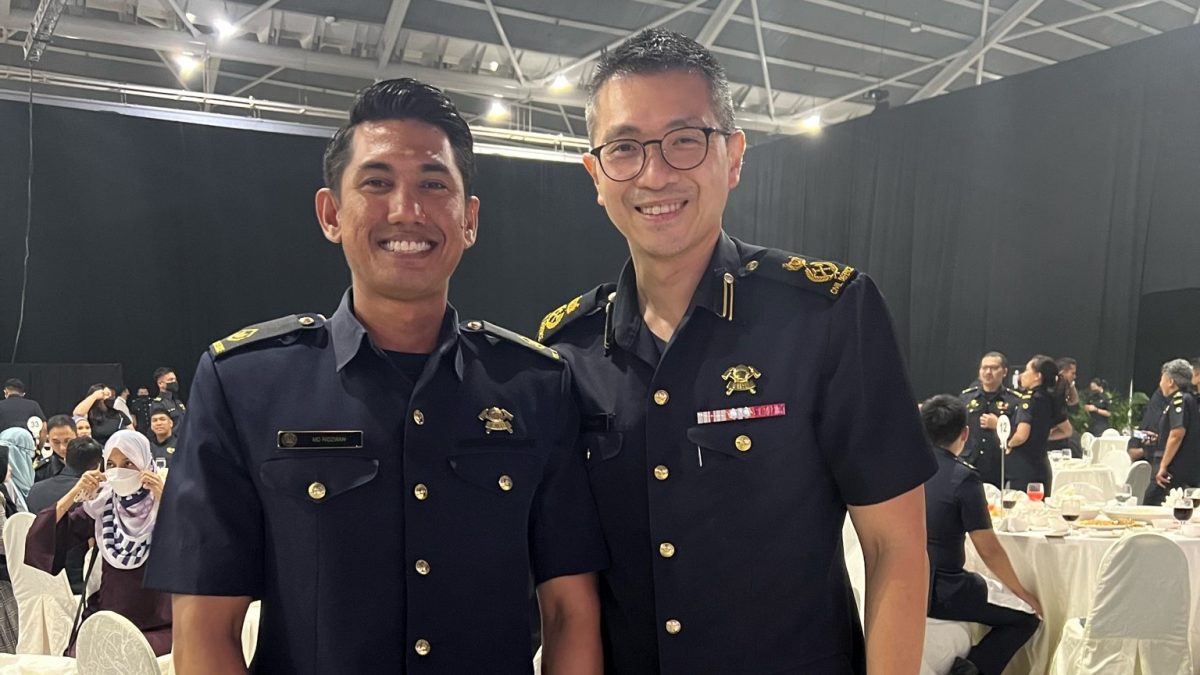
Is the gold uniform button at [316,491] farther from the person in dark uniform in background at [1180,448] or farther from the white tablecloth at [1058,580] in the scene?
the person in dark uniform in background at [1180,448]

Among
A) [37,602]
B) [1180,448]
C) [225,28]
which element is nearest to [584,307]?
[37,602]

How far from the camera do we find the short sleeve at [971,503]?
11.7 ft

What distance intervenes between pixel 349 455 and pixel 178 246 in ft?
34.8

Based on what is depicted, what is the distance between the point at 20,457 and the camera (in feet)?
21.3

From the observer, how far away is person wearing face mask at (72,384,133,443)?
8.17 metres

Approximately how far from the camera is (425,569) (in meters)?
1.27

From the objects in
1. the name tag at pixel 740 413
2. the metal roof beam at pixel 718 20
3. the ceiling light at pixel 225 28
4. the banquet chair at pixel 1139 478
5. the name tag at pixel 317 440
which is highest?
the metal roof beam at pixel 718 20

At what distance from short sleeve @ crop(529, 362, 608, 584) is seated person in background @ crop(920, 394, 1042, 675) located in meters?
2.48

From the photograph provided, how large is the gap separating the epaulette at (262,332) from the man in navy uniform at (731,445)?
1.51 feet

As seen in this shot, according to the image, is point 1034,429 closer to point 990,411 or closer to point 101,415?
point 990,411

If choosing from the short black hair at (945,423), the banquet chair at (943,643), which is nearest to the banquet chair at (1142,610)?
the banquet chair at (943,643)

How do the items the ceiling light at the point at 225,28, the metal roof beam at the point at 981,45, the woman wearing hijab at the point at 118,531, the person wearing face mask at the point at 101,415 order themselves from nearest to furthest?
1. the woman wearing hijab at the point at 118,531
2. the person wearing face mask at the point at 101,415
3. the ceiling light at the point at 225,28
4. the metal roof beam at the point at 981,45

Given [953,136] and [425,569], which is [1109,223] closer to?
[953,136]

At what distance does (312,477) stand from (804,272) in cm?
78
